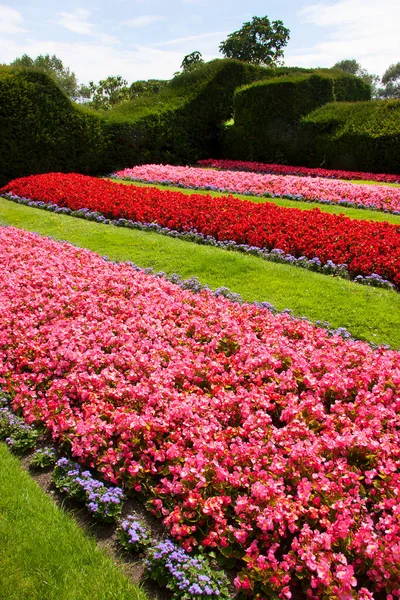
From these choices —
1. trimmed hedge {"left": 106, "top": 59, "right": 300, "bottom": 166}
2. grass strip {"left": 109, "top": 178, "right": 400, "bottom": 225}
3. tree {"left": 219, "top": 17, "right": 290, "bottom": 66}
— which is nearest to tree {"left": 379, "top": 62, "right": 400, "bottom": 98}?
tree {"left": 219, "top": 17, "right": 290, "bottom": 66}

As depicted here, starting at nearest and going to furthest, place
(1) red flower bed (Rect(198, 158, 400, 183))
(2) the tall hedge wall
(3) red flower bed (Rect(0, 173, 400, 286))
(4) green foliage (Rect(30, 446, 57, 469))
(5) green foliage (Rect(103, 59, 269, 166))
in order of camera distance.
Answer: (4) green foliage (Rect(30, 446, 57, 469)) → (3) red flower bed (Rect(0, 173, 400, 286)) → (2) the tall hedge wall → (1) red flower bed (Rect(198, 158, 400, 183)) → (5) green foliage (Rect(103, 59, 269, 166))

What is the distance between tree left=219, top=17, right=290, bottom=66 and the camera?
4641 centimetres

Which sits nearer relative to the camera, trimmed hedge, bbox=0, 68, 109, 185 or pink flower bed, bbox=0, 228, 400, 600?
pink flower bed, bbox=0, 228, 400, 600

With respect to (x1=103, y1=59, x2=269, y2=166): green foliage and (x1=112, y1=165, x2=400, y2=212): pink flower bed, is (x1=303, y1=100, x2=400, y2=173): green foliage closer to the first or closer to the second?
(x1=112, y1=165, x2=400, y2=212): pink flower bed

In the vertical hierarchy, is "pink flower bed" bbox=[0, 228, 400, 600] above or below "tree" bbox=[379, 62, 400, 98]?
below

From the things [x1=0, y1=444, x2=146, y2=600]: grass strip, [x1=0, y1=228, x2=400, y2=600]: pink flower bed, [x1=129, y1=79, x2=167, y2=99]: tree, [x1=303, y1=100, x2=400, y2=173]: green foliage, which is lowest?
[x1=0, y1=444, x2=146, y2=600]: grass strip


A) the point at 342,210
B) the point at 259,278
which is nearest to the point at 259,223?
the point at 259,278

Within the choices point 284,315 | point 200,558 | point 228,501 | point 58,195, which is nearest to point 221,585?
point 200,558

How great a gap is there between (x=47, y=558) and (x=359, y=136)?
19604 mm

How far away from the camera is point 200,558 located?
118 inches

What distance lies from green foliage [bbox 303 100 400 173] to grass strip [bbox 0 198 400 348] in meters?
12.7

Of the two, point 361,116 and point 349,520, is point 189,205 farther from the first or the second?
point 361,116

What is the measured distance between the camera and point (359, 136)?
1948 cm

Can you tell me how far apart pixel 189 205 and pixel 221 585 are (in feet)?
30.9
